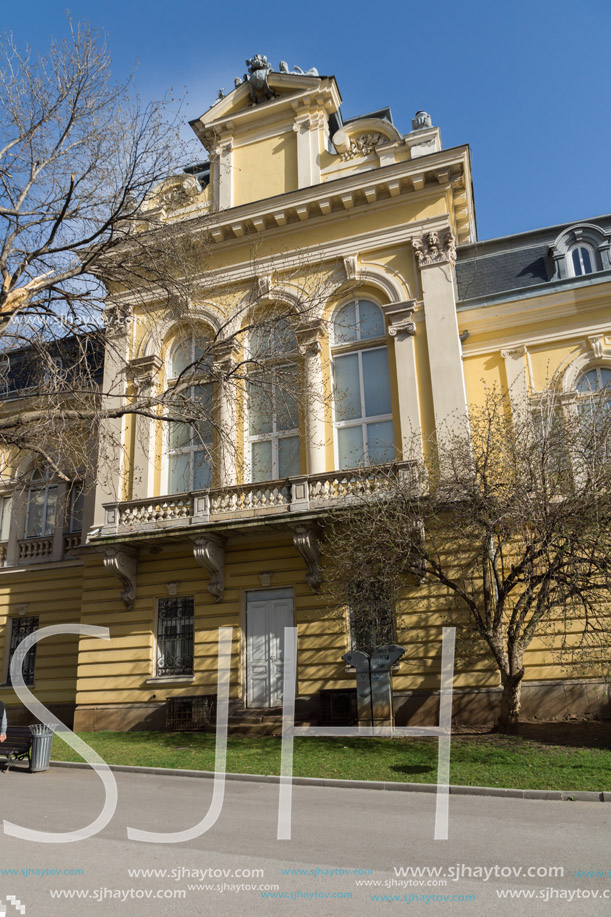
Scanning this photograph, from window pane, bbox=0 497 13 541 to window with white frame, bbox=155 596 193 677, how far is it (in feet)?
27.1

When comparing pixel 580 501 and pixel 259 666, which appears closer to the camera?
pixel 580 501

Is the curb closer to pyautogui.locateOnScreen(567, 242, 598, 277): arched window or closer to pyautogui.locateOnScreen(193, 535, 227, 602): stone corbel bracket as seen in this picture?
pyautogui.locateOnScreen(193, 535, 227, 602): stone corbel bracket

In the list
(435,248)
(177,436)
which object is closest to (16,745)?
(177,436)

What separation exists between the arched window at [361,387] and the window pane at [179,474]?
4667 mm

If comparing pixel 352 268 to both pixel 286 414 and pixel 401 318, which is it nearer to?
pixel 401 318

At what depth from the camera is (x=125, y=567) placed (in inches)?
774

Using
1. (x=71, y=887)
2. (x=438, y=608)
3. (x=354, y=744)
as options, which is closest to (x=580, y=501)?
(x=438, y=608)

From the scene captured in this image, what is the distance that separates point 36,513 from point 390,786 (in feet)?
58.4

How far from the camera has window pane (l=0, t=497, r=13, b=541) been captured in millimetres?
24969

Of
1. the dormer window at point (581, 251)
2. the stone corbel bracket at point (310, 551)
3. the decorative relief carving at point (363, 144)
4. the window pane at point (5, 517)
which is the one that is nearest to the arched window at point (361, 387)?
the stone corbel bracket at point (310, 551)

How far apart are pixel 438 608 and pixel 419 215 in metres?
11.2

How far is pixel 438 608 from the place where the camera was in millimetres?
16969

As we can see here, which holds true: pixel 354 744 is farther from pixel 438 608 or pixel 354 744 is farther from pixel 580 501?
pixel 580 501

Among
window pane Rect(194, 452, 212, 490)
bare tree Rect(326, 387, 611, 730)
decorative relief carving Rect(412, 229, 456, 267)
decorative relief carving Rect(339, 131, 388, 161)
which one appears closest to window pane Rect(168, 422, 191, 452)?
window pane Rect(194, 452, 212, 490)
